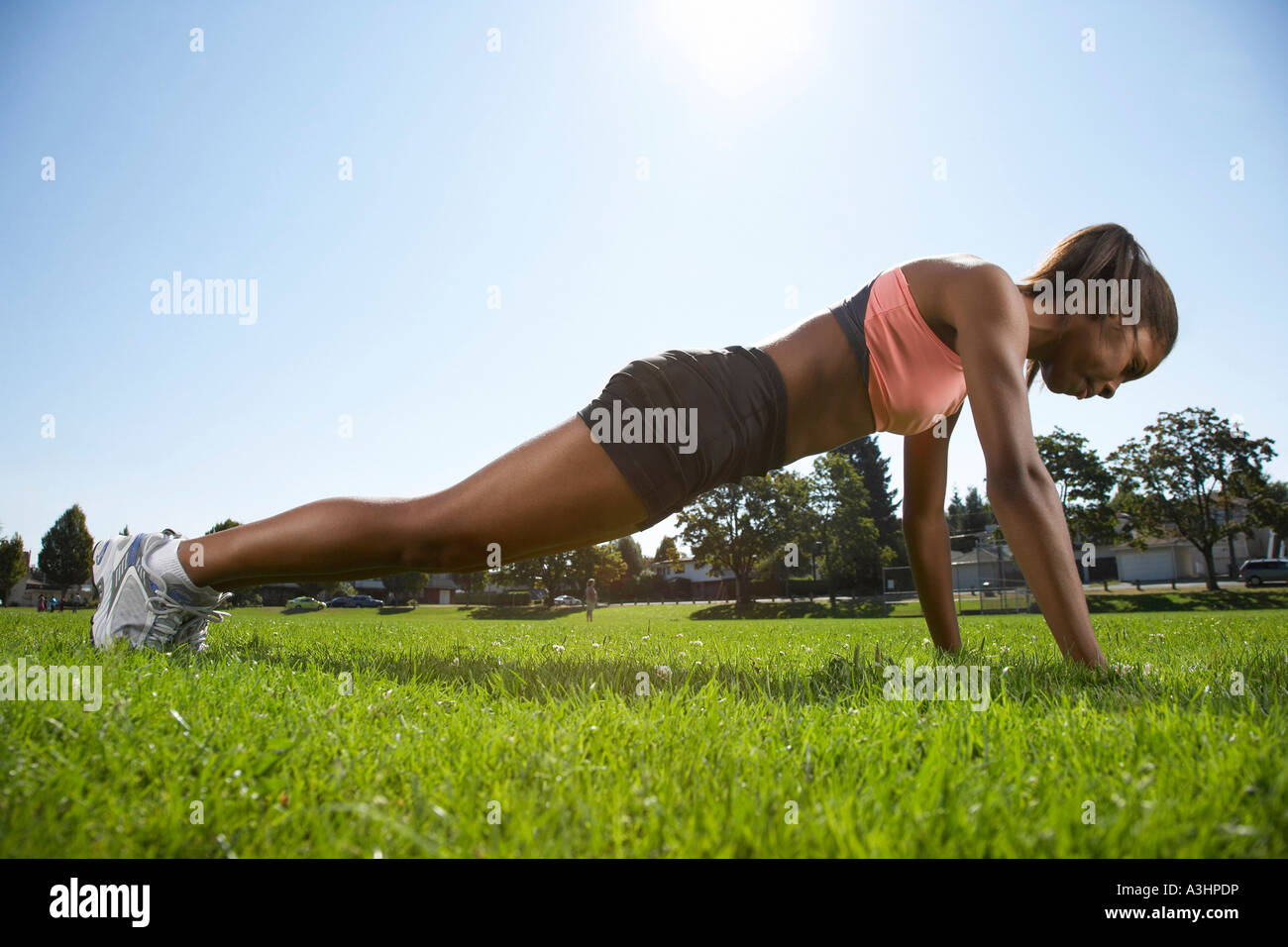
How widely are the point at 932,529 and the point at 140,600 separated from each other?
13.5ft

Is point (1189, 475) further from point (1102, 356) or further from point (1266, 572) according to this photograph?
point (1102, 356)

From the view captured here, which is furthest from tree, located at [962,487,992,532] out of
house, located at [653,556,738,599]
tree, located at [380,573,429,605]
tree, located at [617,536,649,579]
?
tree, located at [380,573,429,605]

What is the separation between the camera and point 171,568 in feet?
10.8

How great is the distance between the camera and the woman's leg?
8.72 ft

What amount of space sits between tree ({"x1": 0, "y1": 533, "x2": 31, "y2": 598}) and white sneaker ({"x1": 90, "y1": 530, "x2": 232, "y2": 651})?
82.0 m

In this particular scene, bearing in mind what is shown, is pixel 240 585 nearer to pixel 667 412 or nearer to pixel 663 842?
pixel 667 412

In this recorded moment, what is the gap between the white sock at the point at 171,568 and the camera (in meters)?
3.29

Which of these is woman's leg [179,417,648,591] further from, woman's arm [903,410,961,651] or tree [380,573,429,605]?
tree [380,573,429,605]

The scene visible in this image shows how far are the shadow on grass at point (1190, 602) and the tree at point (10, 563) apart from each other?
280 feet

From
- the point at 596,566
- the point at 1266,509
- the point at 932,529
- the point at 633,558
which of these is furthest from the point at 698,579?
the point at 932,529

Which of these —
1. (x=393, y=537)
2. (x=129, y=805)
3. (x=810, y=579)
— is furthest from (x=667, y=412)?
(x=810, y=579)

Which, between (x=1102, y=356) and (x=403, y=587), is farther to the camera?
(x=403, y=587)

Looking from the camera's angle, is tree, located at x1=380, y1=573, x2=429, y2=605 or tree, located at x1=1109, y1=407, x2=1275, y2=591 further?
tree, located at x1=380, y1=573, x2=429, y2=605
